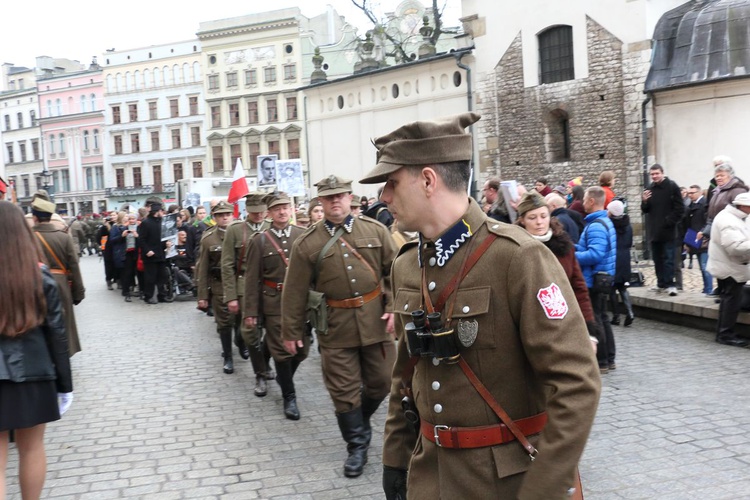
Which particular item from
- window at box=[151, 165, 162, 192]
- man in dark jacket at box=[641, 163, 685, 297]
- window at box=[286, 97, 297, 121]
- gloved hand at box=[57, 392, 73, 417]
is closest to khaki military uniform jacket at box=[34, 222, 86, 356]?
gloved hand at box=[57, 392, 73, 417]

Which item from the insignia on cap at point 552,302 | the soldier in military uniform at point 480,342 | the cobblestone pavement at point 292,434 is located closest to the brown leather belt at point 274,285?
the cobblestone pavement at point 292,434

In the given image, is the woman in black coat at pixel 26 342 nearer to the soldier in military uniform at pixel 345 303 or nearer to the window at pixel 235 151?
the soldier in military uniform at pixel 345 303

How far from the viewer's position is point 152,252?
55.6 ft

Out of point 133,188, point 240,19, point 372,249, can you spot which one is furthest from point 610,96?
point 133,188

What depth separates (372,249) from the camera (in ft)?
19.6

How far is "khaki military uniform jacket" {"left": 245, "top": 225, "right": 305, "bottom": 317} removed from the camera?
24.5 ft

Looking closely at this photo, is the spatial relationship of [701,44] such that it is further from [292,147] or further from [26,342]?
Result: [292,147]

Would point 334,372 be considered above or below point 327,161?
below

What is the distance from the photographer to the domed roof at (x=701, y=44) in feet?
63.3

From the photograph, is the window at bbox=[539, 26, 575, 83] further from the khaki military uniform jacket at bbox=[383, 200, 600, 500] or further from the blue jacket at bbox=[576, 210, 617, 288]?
the khaki military uniform jacket at bbox=[383, 200, 600, 500]

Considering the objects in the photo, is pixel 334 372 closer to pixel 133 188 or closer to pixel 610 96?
pixel 610 96

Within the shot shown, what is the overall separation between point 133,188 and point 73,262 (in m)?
70.2

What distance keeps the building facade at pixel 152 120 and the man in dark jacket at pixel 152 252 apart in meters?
54.7

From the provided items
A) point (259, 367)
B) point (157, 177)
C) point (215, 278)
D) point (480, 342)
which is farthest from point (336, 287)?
point (157, 177)
